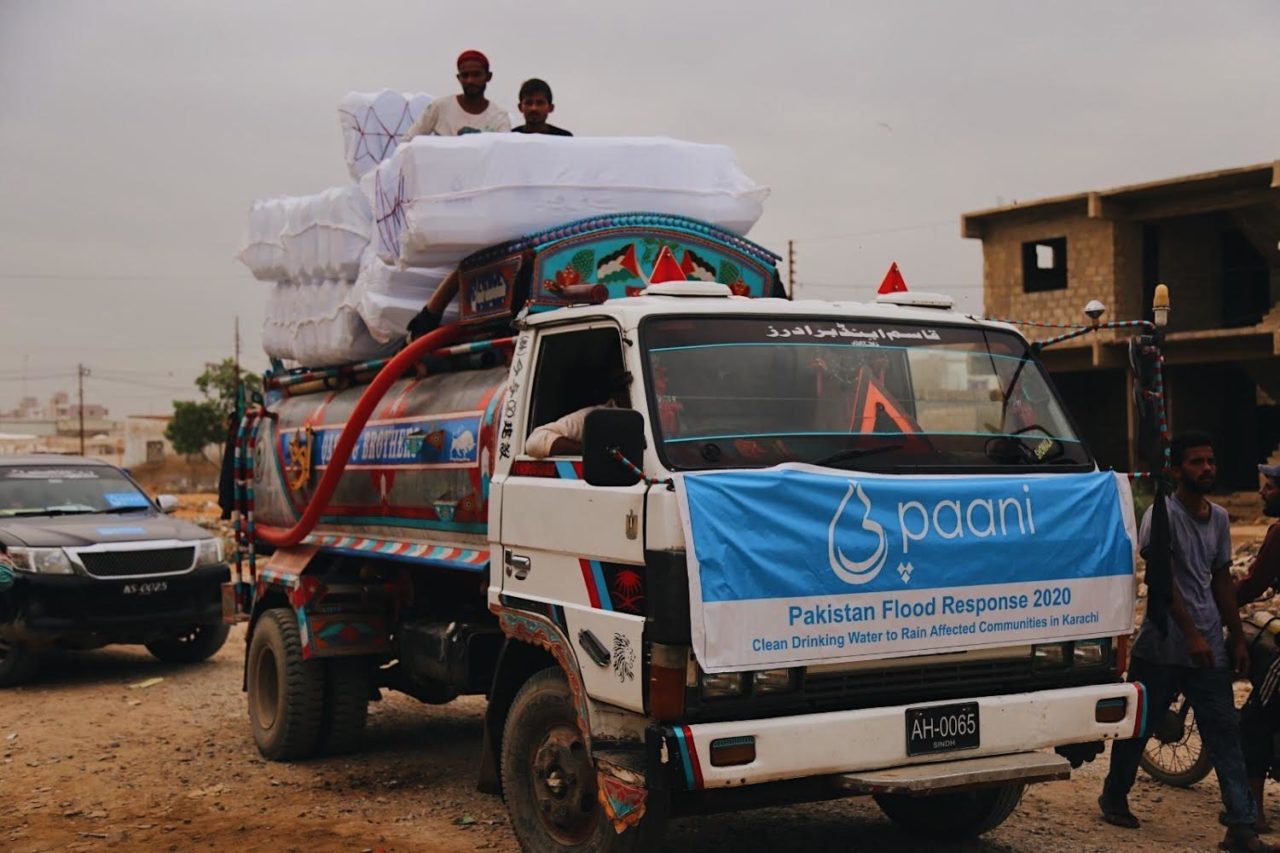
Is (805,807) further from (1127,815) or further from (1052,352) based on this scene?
(1052,352)

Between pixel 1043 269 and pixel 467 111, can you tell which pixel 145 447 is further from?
pixel 467 111

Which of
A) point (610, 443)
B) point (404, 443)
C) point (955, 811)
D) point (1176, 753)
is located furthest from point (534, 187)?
point (1176, 753)

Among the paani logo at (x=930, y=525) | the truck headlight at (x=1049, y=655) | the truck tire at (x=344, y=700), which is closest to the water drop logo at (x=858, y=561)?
the paani logo at (x=930, y=525)

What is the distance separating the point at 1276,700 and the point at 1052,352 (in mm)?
21588

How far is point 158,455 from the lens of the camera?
76.8m

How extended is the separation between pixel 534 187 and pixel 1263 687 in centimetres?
410

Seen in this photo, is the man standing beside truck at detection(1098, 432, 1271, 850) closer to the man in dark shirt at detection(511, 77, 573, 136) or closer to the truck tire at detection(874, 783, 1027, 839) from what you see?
the truck tire at detection(874, 783, 1027, 839)

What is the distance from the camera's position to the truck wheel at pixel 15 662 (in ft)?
36.4

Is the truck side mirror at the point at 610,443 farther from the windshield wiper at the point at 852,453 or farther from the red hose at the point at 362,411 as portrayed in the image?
the red hose at the point at 362,411

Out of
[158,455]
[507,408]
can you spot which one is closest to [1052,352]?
[507,408]

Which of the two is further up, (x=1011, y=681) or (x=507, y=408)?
(x=507, y=408)

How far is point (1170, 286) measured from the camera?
1021 inches

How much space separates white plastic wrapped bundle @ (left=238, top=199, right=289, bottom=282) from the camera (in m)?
9.20

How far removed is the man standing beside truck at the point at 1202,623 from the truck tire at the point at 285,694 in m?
4.55
